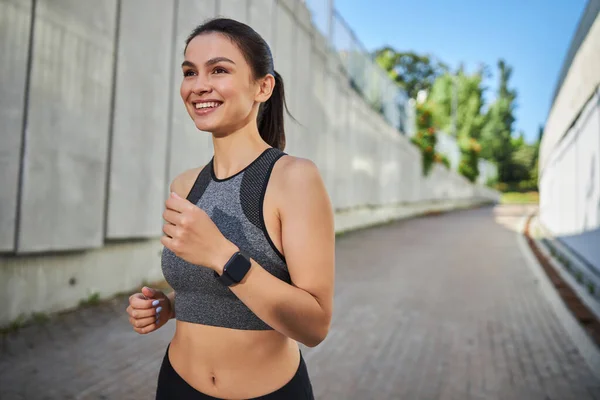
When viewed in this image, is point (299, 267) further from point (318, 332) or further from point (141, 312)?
point (141, 312)

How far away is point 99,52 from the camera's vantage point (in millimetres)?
5777

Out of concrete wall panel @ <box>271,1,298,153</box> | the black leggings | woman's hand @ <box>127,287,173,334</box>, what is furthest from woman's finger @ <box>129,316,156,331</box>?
concrete wall panel @ <box>271,1,298,153</box>

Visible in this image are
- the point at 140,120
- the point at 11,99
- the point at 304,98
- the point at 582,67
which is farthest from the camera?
the point at 304,98

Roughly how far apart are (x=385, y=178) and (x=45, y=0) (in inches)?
656

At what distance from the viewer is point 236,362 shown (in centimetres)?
138

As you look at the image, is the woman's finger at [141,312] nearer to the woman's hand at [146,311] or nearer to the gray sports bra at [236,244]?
the woman's hand at [146,311]

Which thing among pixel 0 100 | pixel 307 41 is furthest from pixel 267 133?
pixel 307 41

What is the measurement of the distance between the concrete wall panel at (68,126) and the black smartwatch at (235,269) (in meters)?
4.41

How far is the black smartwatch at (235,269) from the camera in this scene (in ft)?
3.74

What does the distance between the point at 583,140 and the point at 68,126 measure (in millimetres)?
8637

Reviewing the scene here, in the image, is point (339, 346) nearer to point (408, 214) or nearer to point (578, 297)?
point (578, 297)

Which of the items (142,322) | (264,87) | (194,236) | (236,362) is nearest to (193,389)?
(236,362)

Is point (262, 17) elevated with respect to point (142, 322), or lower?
elevated

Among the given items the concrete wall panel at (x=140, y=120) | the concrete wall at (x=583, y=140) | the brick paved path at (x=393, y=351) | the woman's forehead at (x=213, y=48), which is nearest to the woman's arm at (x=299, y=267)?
the woman's forehead at (x=213, y=48)
